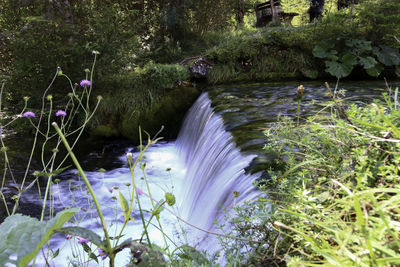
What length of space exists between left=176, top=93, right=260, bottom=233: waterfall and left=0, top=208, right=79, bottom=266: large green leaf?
765mm

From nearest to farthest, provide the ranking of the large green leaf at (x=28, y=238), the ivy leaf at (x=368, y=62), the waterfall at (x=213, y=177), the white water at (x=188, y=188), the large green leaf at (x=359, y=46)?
the large green leaf at (x=28, y=238), the waterfall at (x=213, y=177), the white water at (x=188, y=188), the ivy leaf at (x=368, y=62), the large green leaf at (x=359, y=46)

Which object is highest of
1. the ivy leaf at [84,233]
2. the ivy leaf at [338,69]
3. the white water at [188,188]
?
the ivy leaf at [84,233]

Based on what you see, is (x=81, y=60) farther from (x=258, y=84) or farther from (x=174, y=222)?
(x=174, y=222)

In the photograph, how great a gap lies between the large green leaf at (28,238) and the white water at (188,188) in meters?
0.72

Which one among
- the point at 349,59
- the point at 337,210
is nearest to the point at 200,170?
the point at 337,210

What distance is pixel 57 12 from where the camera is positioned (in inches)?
247

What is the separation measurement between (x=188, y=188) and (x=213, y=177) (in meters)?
0.96

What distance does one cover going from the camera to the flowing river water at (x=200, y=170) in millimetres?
2453

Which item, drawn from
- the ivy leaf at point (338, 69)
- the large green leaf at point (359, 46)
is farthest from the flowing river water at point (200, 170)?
the large green leaf at point (359, 46)

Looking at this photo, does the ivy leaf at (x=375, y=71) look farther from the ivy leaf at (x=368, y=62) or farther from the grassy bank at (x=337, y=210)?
the grassy bank at (x=337, y=210)

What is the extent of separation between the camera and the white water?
7.95ft

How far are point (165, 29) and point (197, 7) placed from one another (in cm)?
137

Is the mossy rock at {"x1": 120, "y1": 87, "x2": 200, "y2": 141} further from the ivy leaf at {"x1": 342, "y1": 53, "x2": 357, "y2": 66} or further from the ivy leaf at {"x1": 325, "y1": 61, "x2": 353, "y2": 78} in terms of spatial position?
the ivy leaf at {"x1": 342, "y1": 53, "x2": 357, "y2": 66}

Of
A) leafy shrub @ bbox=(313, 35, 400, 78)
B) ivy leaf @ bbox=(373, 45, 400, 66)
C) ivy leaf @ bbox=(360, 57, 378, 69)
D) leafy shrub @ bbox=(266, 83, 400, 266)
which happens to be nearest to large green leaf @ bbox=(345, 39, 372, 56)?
leafy shrub @ bbox=(313, 35, 400, 78)
